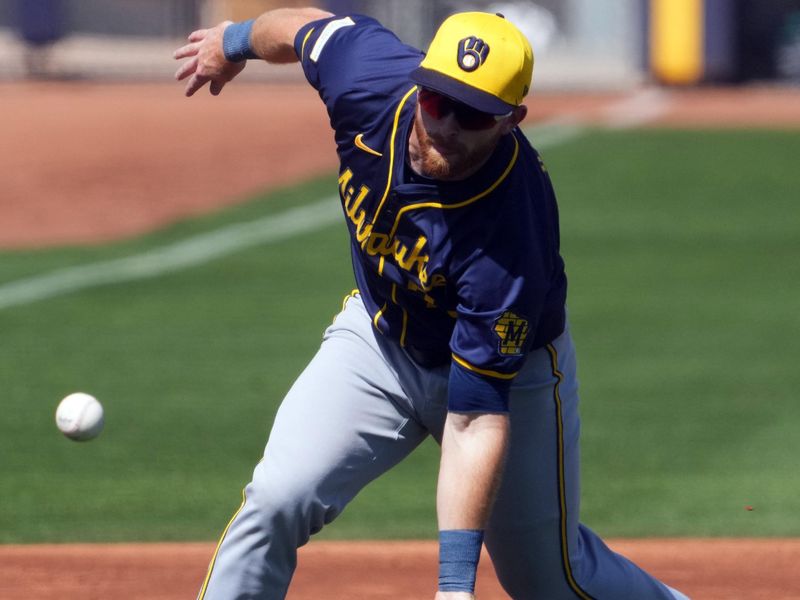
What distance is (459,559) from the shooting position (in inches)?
140

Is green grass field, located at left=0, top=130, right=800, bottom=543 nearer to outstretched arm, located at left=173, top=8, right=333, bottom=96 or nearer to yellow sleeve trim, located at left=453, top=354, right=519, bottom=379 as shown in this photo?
outstretched arm, located at left=173, top=8, right=333, bottom=96

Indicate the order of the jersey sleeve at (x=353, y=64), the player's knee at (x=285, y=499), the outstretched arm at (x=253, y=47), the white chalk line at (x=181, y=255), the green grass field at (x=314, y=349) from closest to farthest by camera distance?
1. the player's knee at (x=285, y=499)
2. the jersey sleeve at (x=353, y=64)
3. the outstretched arm at (x=253, y=47)
4. the green grass field at (x=314, y=349)
5. the white chalk line at (x=181, y=255)

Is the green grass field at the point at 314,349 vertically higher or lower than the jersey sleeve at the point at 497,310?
lower

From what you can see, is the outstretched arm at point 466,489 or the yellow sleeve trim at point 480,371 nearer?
the outstretched arm at point 466,489

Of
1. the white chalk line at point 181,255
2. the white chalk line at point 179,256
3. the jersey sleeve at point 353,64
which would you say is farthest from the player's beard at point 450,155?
the white chalk line at point 181,255

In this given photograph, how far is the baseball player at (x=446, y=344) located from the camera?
3.63 metres

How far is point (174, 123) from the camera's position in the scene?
20188mm

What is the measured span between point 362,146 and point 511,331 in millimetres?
673

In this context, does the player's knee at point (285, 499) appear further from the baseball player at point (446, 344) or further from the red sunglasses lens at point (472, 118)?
the red sunglasses lens at point (472, 118)

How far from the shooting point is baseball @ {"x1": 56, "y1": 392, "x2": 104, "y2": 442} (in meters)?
5.41

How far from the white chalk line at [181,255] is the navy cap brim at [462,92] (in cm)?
834

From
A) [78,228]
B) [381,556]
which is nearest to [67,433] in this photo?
[381,556]

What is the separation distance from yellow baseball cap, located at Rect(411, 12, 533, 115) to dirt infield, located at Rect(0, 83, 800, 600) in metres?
2.33

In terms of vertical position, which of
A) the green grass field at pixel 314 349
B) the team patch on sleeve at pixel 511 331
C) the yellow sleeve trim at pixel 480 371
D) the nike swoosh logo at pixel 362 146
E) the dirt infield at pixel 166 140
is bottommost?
the dirt infield at pixel 166 140
